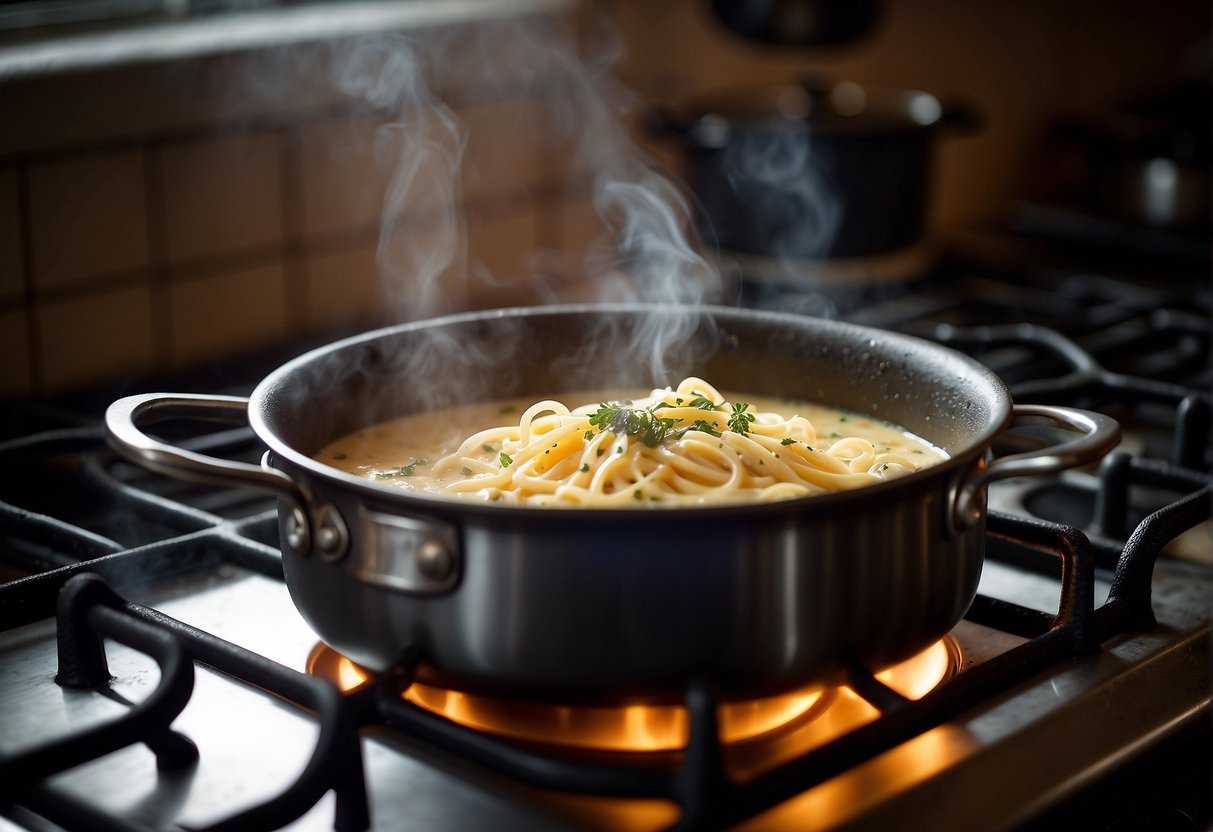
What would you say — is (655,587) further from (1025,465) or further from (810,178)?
(810,178)

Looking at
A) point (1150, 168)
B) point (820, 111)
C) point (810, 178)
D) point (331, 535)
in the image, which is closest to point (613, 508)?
point (331, 535)

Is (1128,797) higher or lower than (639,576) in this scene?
lower

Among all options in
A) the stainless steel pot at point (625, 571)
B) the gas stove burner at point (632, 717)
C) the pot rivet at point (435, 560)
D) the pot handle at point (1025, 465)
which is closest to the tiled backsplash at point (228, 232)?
the stainless steel pot at point (625, 571)

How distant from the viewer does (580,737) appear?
101 centimetres

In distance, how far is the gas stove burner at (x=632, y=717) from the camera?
1002 millimetres

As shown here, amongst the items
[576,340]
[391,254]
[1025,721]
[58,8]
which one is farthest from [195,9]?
[1025,721]

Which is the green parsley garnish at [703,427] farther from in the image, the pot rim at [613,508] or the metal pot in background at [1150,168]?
the metal pot in background at [1150,168]

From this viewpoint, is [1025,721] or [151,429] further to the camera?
[151,429]

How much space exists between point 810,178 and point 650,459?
1.11m

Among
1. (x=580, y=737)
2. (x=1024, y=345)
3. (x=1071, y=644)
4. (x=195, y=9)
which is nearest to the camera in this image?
(x=580, y=737)

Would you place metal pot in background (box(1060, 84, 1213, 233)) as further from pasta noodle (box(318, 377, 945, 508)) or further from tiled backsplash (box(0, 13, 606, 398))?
pasta noodle (box(318, 377, 945, 508))

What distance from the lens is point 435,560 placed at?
0.90m

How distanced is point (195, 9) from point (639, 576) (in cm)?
146

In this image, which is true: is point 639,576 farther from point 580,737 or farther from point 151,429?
point 151,429
